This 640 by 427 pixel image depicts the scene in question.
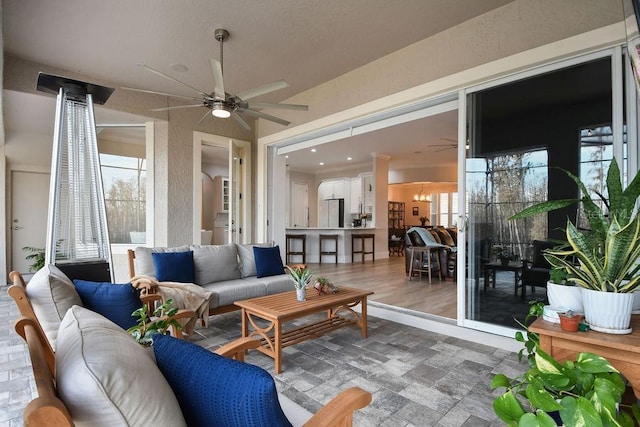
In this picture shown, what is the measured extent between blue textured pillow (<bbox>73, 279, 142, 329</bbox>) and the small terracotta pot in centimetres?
221

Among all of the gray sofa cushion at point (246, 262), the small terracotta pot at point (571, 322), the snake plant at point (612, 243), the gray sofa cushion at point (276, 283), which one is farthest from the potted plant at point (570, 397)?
the gray sofa cushion at point (246, 262)

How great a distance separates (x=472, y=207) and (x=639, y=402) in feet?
6.21

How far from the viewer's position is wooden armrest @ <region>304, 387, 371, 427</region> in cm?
89

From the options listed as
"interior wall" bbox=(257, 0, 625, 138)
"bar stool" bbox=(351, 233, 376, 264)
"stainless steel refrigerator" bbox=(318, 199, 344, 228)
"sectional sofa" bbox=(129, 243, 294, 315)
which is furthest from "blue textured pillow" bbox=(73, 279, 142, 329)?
"stainless steel refrigerator" bbox=(318, 199, 344, 228)

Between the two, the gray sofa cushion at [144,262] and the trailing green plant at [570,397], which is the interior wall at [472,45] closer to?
the trailing green plant at [570,397]

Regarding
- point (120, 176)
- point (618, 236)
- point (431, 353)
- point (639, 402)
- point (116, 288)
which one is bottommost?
point (431, 353)

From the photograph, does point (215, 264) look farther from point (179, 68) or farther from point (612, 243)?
point (612, 243)

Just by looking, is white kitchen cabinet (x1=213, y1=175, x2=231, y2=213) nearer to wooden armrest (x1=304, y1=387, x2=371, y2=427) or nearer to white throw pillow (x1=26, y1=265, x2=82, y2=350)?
white throw pillow (x1=26, y1=265, x2=82, y2=350)

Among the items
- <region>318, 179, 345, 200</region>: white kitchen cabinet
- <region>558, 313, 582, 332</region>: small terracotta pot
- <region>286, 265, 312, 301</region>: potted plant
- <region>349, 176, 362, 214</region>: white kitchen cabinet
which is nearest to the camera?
<region>558, 313, 582, 332</region>: small terracotta pot

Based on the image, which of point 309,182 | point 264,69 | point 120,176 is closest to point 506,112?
point 264,69

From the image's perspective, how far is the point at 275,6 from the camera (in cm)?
280

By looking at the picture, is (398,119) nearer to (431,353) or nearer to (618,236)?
(431,353)

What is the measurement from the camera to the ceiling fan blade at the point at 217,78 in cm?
252

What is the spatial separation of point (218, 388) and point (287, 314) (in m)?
1.72
